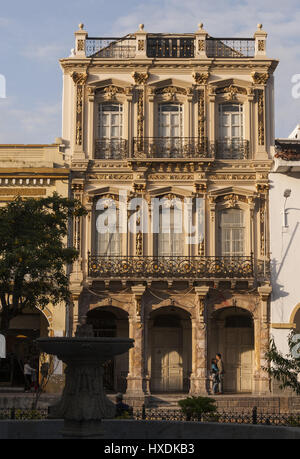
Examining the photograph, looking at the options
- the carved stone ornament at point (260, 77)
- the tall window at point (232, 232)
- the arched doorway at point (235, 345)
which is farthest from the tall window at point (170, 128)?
the arched doorway at point (235, 345)

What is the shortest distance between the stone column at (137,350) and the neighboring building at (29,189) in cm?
265

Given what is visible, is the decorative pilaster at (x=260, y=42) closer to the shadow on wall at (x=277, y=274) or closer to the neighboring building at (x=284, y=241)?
the neighboring building at (x=284, y=241)

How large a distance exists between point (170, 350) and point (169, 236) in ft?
15.1

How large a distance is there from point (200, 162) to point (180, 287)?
192 inches

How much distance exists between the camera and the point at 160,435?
1530 cm

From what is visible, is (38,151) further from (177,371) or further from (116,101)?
(177,371)

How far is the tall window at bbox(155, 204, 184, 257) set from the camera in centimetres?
3016

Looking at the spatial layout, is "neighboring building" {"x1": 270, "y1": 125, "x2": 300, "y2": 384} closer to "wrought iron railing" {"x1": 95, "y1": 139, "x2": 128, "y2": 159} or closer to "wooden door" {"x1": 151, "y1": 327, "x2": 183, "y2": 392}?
"wooden door" {"x1": 151, "y1": 327, "x2": 183, "y2": 392}

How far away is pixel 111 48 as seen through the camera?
103ft

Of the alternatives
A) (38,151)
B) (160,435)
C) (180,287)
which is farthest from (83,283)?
(160,435)

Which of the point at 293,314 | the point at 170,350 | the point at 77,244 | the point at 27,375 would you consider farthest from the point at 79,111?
the point at 293,314

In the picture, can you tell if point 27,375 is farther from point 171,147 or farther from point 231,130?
point 231,130

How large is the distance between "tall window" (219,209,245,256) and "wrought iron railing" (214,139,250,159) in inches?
84.3

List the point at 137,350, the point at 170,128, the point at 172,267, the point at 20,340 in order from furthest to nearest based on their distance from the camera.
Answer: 1. the point at 20,340
2. the point at 170,128
3. the point at 172,267
4. the point at 137,350
